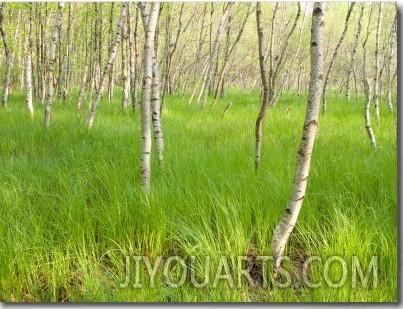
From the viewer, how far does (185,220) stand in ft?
8.74

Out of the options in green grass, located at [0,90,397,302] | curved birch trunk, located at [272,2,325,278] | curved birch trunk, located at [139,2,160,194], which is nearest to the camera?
curved birch trunk, located at [272,2,325,278]

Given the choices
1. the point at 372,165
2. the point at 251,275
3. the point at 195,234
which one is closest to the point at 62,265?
the point at 195,234

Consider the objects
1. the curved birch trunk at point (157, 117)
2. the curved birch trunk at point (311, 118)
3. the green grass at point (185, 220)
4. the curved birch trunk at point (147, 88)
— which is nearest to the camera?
the curved birch trunk at point (311, 118)

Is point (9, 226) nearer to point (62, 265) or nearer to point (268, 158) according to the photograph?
point (62, 265)

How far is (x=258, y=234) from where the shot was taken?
8.42ft

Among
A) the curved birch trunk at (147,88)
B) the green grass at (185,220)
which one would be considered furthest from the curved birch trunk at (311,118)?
the curved birch trunk at (147,88)

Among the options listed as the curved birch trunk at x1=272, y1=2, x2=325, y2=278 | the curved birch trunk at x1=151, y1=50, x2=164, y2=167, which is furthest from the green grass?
the curved birch trunk at x1=272, y1=2, x2=325, y2=278

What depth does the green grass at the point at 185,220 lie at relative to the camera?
213 centimetres

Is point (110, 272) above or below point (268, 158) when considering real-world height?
below

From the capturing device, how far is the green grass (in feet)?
6.98

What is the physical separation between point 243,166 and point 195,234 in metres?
1.44

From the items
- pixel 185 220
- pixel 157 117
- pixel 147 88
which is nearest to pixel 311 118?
pixel 185 220

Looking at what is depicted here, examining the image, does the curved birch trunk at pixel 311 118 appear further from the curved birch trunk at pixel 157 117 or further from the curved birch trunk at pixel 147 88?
the curved birch trunk at pixel 157 117

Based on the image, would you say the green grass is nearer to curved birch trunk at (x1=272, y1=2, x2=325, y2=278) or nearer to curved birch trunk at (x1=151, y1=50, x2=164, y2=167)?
curved birch trunk at (x1=151, y1=50, x2=164, y2=167)
